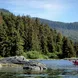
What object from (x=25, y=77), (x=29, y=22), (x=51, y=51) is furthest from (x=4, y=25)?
(x=25, y=77)

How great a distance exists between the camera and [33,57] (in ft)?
520

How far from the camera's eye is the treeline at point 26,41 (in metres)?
148

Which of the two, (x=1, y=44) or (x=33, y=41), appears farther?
(x=33, y=41)

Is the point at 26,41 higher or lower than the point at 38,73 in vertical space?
higher

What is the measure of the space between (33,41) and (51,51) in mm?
22042

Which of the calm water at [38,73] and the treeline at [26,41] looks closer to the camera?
the calm water at [38,73]

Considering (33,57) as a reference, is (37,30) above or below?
above

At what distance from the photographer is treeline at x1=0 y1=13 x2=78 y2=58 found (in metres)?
148

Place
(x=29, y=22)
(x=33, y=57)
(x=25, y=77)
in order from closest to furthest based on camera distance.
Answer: (x=25, y=77)
(x=33, y=57)
(x=29, y=22)

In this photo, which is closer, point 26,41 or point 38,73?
point 38,73

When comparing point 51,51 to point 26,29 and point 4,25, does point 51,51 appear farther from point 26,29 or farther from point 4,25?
point 4,25

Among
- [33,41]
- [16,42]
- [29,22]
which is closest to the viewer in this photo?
[16,42]

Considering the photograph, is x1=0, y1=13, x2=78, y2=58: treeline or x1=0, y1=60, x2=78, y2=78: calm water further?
x1=0, y1=13, x2=78, y2=58: treeline

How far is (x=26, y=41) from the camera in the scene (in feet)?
572
